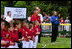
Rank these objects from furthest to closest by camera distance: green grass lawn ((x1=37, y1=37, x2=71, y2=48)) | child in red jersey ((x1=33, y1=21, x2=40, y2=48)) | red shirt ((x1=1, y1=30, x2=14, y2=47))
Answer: green grass lawn ((x1=37, y1=37, x2=71, y2=48)) < child in red jersey ((x1=33, y1=21, x2=40, y2=48)) < red shirt ((x1=1, y1=30, x2=14, y2=47))

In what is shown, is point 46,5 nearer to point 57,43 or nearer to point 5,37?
point 57,43

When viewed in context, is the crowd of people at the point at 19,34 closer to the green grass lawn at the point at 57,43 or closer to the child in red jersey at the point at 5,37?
the child in red jersey at the point at 5,37

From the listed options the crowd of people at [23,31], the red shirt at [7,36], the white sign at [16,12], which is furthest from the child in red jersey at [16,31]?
the white sign at [16,12]

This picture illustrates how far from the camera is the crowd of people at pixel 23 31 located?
10055mm

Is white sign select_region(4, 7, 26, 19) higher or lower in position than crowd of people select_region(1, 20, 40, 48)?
higher

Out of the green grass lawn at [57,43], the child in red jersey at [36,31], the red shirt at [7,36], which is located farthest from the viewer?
the green grass lawn at [57,43]

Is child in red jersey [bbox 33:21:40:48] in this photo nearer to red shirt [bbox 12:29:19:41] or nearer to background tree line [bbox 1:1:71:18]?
background tree line [bbox 1:1:71:18]

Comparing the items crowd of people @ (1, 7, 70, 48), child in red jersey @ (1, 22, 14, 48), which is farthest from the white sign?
child in red jersey @ (1, 22, 14, 48)

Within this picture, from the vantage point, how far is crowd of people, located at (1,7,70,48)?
33.0ft

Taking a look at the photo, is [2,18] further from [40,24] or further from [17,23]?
[40,24]

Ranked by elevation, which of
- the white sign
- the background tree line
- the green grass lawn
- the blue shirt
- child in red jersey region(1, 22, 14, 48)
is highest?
the background tree line

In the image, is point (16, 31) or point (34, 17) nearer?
point (16, 31)

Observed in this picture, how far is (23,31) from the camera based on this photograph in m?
10.2

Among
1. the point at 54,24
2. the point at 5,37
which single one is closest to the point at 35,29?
the point at 54,24
